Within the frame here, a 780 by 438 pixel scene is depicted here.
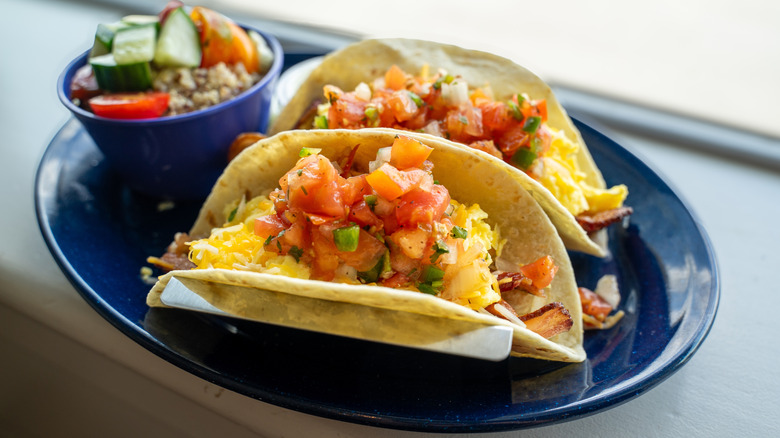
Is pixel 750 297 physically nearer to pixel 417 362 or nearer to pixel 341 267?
pixel 417 362

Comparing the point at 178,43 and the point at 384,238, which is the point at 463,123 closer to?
the point at 384,238

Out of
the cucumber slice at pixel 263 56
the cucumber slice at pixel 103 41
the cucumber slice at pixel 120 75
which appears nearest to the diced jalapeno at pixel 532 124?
the cucumber slice at pixel 263 56

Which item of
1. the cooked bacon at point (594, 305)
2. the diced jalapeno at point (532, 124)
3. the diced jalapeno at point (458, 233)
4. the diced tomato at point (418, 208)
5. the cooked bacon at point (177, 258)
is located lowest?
the cooked bacon at point (177, 258)

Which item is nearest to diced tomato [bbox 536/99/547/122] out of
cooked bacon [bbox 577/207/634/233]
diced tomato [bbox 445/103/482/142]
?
diced tomato [bbox 445/103/482/142]

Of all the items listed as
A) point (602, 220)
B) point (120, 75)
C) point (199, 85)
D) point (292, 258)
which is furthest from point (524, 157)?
point (120, 75)

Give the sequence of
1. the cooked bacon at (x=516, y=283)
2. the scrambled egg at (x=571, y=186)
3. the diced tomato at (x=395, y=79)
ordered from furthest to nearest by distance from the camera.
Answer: the diced tomato at (x=395, y=79)
the scrambled egg at (x=571, y=186)
the cooked bacon at (x=516, y=283)

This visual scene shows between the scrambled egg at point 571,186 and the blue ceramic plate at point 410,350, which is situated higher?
the scrambled egg at point 571,186

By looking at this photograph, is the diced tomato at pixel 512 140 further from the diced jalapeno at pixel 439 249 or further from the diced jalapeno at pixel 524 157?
the diced jalapeno at pixel 439 249
